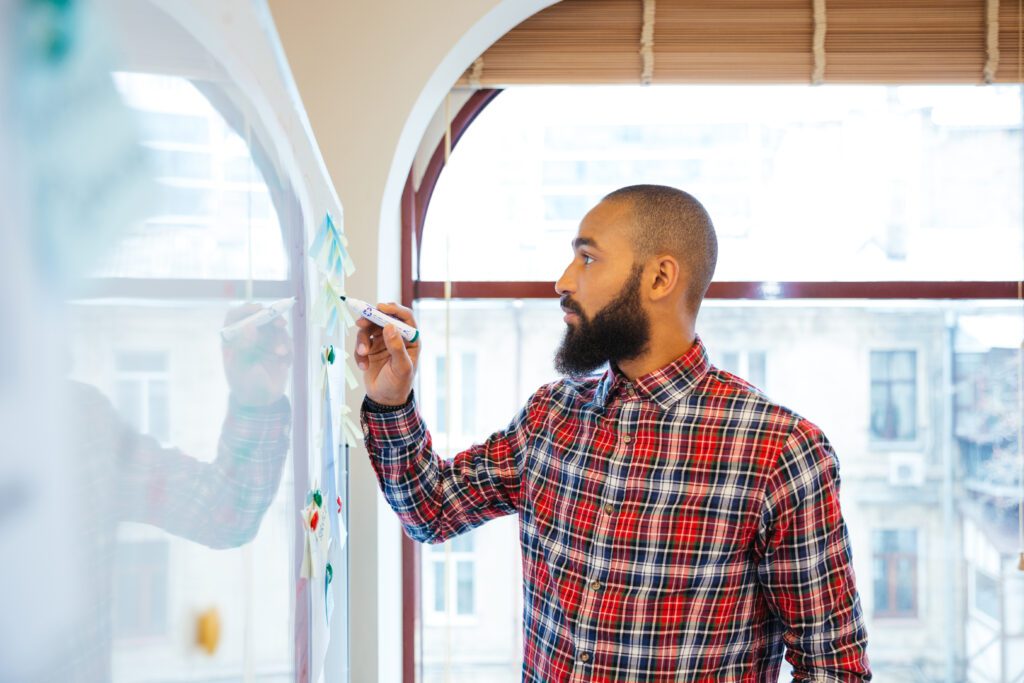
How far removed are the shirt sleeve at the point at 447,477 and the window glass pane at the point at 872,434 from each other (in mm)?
774

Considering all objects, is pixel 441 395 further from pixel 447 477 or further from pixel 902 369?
pixel 902 369

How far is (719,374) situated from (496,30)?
1.06m

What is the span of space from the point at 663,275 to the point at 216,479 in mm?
800

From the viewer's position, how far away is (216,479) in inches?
21.4

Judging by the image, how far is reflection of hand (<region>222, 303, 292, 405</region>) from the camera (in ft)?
1.92

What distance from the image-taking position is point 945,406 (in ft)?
7.02

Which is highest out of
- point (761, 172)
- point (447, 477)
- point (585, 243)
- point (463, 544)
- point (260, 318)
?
point (761, 172)

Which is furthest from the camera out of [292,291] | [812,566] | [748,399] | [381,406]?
[381,406]

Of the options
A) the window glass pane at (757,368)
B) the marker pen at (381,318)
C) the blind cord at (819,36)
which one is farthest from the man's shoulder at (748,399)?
the blind cord at (819,36)

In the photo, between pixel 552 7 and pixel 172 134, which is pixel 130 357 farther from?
pixel 552 7

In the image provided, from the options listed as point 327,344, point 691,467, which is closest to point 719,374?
point 691,467

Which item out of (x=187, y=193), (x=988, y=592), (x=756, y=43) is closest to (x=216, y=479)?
(x=187, y=193)

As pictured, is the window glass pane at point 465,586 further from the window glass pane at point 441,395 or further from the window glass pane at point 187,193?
the window glass pane at point 187,193

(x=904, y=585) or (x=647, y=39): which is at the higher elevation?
(x=647, y=39)
